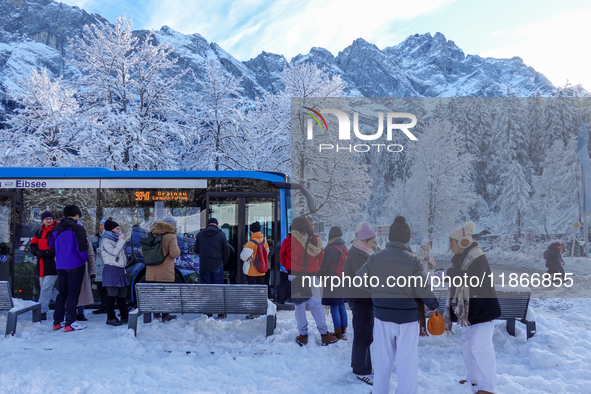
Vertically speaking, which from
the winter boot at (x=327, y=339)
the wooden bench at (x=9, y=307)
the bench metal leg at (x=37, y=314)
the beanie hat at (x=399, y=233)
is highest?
the beanie hat at (x=399, y=233)

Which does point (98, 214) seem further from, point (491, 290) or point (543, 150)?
point (543, 150)

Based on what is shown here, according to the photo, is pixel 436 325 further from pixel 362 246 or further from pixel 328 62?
pixel 328 62

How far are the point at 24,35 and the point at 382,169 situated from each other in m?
126

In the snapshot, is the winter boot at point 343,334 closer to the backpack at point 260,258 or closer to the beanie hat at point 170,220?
the backpack at point 260,258

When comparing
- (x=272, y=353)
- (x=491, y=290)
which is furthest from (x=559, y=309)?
(x=272, y=353)

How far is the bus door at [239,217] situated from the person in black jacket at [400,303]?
14.4 ft

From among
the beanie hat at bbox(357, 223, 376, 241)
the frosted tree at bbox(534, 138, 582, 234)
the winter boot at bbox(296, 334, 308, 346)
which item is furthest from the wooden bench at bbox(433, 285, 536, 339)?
the frosted tree at bbox(534, 138, 582, 234)

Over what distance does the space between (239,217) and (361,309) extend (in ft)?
13.3

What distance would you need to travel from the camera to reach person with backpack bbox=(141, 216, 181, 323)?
19.1 feet

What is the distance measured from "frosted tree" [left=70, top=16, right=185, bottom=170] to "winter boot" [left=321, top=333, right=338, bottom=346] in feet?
41.6

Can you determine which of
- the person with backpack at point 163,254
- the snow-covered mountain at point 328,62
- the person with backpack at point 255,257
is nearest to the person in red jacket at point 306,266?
the person with backpack at point 255,257

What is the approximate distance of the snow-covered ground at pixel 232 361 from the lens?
383 cm

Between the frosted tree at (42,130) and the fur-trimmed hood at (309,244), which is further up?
the frosted tree at (42,130)

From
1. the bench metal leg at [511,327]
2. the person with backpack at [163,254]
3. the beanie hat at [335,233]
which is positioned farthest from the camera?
the person with backpack at [163,254]
